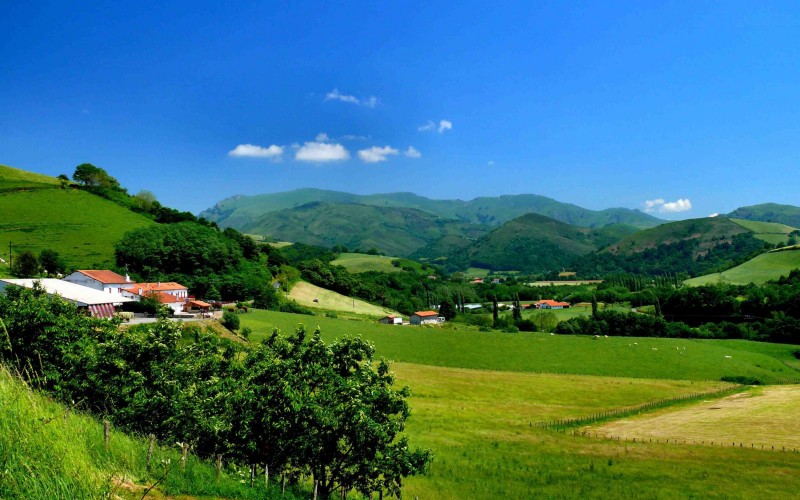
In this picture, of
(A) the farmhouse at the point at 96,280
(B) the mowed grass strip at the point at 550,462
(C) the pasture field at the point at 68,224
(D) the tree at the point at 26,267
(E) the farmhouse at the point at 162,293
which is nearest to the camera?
(B) the mowed grass strip at the point at 550,462

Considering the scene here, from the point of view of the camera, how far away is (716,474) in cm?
3769

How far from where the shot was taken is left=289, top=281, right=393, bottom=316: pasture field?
15125cm

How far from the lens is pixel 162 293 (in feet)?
335

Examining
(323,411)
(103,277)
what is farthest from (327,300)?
(323,411)

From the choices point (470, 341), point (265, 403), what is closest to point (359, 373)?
point (265, 403)

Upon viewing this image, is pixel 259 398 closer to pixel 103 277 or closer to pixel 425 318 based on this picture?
pixel 103 277

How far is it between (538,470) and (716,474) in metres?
13.6

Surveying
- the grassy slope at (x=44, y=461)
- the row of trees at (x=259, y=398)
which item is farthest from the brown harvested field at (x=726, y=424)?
the grassy slope at (x=44, y=461)

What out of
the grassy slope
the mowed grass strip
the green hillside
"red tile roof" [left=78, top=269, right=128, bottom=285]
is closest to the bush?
"red tile roof" [left=78, top=269, right=128, bottom=285]

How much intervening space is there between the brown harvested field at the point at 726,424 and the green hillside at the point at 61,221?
123m

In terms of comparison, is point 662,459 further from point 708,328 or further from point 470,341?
point 708,328

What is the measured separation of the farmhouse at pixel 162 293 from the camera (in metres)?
96.2

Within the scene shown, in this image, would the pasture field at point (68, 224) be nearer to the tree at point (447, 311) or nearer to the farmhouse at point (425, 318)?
the farmhouse at point (425, 318)

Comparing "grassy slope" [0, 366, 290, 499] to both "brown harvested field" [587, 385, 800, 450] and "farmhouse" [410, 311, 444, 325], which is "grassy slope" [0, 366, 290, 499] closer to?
"brown harvested field" [587, 385, 800, 450]
